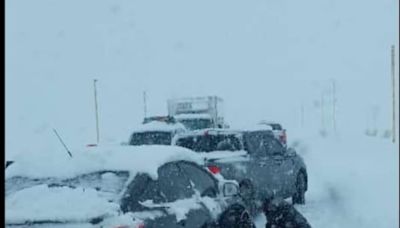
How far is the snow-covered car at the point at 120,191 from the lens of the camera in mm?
A: 6344

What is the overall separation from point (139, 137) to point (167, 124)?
4.64 feet

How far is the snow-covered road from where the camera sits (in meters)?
11.9

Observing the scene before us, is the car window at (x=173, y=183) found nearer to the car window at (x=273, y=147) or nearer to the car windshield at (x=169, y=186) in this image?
the car windshield at (x=169, y=186)

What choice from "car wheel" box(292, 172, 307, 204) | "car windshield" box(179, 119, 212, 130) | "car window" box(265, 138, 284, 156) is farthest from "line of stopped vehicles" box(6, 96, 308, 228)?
"car windshield" box(179, 119, 212, 130)

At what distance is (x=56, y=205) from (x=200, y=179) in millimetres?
1955

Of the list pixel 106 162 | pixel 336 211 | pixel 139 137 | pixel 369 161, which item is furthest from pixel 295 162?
pixel 369 161

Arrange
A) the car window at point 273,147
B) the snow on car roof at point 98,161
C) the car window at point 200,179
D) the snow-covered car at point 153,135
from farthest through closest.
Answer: the snow-covered car at point 153,135, the car window at point 273,147, the car window at point 200,179, the snow on car roof at point 98,161

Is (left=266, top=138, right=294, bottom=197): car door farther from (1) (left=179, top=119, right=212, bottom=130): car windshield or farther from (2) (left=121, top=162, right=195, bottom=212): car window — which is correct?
(1) (left=179, top=119, right=212, bottom=130): car windshield

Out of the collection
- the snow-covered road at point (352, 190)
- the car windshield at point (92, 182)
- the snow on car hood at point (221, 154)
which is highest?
the car windshield at point (92, 182)

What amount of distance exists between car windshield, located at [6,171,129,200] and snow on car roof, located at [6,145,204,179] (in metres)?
0.07

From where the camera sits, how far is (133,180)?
695cm

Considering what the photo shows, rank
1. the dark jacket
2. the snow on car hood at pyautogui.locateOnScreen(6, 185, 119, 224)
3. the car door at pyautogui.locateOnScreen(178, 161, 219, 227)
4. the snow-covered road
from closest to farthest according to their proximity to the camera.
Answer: the snow on car hood at pyautogui.locateOnScreen(6, 185, 119, 224) → the car door at pyautogui.locateOnScreen(178, 161, 219, 227) → the dark jacket → the snow-covered road

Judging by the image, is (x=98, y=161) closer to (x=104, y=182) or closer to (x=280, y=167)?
(x=104, y=182)

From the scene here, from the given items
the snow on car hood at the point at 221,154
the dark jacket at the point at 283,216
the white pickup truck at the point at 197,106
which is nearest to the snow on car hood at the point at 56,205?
the dark jacket at the point at 283,216
